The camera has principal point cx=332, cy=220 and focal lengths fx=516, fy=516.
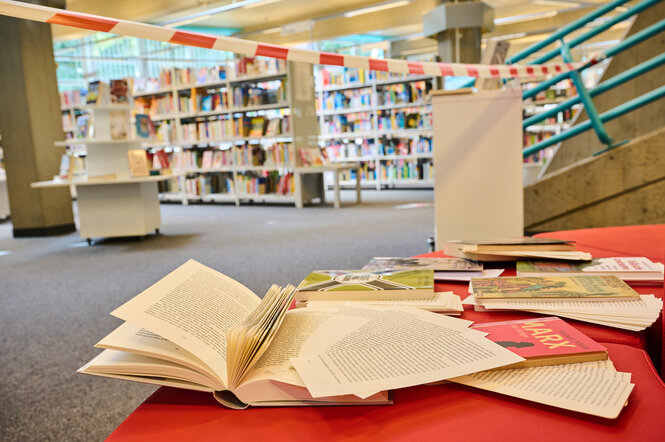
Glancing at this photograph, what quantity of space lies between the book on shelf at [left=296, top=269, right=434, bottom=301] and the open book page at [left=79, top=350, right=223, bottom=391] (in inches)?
12.2

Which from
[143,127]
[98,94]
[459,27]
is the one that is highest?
[459,27]

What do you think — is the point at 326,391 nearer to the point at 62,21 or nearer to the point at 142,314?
the point at 142,314

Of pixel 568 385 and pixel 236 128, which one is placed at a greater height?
pixel 236 128

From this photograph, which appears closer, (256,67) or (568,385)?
(568,385)

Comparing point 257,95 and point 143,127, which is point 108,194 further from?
point 257,95

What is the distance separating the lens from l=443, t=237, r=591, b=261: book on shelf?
3.43 ft

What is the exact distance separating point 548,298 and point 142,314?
58 centimetres

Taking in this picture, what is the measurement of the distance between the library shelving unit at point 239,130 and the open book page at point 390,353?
5.96m

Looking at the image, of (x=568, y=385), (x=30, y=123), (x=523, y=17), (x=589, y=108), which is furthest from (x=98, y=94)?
(x=523, y=17)

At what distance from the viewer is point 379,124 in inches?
350

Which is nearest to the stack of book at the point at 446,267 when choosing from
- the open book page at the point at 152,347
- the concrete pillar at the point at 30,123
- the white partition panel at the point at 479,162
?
the open book page at the point at 152,347

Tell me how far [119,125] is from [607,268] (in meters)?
4.40

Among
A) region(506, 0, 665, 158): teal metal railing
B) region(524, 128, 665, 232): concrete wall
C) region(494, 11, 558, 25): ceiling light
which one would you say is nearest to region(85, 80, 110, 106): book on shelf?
region(506, 0, 665, 158): teal metal railing

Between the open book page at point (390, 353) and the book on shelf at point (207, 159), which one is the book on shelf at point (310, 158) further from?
the open book page at point (390, 353)
